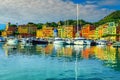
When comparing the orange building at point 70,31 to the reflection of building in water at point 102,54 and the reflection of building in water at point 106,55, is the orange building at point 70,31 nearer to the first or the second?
the reflection of building in water at point 102,54

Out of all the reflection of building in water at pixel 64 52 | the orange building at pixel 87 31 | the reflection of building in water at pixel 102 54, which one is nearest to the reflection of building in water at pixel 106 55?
the reflection of building in water at pixel 102 54

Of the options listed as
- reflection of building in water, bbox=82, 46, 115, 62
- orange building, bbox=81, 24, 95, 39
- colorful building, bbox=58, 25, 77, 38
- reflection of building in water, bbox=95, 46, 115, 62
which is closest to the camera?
reflection of building in water, bbox=95, 46, 115, 62

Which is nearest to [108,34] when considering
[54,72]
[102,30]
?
[102,30]

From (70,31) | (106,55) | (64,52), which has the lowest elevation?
(106,55)

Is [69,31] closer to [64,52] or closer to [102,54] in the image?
[64,52]

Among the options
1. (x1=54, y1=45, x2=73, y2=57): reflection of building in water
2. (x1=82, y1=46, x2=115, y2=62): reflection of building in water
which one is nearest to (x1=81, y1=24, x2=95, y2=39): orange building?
(x1=54, y1=45, x2=73, y2=57): reflection of building in water

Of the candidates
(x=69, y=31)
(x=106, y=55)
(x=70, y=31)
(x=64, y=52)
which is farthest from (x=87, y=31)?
(x=106, y=55)

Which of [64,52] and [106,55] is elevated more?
[64,52]

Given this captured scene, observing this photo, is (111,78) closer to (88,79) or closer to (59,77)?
(88,79)

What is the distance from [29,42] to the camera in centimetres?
10856

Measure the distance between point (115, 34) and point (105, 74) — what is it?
11004 cm

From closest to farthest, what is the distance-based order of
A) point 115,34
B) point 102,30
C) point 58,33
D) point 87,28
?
point 115,34
point 102,30
point 87,28
point 58,33

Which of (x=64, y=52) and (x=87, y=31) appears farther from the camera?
(x=87, y=31)

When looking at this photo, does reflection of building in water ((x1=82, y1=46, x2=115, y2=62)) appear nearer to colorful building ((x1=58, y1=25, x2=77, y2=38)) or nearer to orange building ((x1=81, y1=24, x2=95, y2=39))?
orange building ((x1=81, y1=24, x2=95, y2=39))
